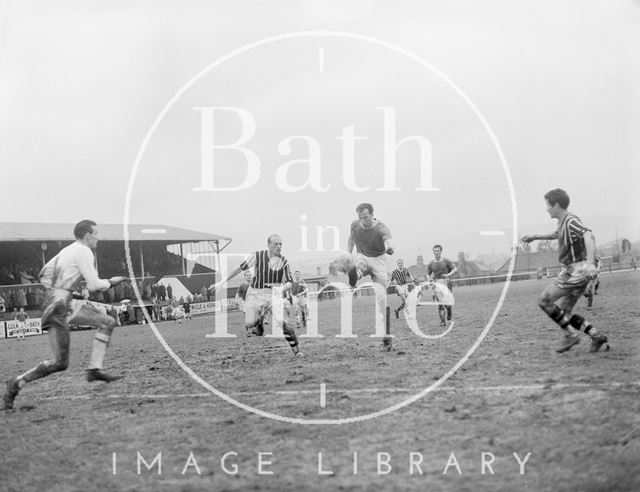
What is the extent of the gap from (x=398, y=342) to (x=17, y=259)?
534 cm

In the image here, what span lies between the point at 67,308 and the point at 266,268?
2.82m

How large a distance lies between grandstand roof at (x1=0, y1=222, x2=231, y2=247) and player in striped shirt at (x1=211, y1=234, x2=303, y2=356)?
2.67 ft

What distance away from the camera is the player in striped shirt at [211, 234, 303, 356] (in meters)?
7.76

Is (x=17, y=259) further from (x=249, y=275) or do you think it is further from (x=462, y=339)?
(x=462, y=339)

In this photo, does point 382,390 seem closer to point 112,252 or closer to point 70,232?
point 112,252

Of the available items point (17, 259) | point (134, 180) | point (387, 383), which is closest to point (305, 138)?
point (134, 180)

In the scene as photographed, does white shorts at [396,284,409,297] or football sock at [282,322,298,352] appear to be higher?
white shorts at [396,284,409,297]

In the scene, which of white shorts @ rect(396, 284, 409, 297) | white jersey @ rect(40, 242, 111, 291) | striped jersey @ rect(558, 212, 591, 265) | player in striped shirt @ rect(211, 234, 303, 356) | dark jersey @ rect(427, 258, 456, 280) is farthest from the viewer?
white shorts @ rect(396, 284, 409, 297)

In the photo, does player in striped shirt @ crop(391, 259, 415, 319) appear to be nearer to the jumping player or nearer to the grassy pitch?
the grassy pitch

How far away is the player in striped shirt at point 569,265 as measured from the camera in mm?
6426

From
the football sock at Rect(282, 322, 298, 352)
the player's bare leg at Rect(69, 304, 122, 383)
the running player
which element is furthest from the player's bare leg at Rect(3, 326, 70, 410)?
the football sock at Rect(282, 322, 298, 352)

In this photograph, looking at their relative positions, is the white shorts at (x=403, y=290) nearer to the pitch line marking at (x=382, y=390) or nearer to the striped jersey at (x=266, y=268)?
the striped jersey at (x=266, y=268)

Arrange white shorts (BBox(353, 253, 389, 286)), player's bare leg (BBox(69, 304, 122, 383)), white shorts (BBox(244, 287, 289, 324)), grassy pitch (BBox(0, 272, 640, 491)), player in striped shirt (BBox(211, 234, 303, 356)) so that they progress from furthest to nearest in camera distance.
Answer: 1. white shorts (BBox(244, 287, 289, 324))
2. white shorts (BBox(353, 253, 389, 286))
3. player in striped shirt (BBox(211, 234, 303, 356))
4. player's bare leg (BBox(69, 304, 122, 383))
5. grassy pitch (BBox(0, 272, 640, 491))

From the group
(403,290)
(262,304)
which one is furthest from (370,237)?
(403,290)
